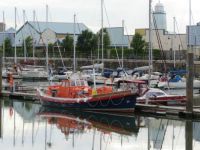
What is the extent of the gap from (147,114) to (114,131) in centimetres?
551

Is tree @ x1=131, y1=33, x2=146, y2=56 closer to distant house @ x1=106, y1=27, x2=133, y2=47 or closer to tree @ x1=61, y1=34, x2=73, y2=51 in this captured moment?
tree @ x1=61, y1=34, x2=73, y2=51

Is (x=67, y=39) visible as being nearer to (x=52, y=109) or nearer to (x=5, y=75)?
(x=5, y=75)

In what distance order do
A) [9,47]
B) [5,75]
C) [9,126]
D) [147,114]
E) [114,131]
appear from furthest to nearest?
[9,47] → [5,75] → [147,114] → [9,126] → [114,131]

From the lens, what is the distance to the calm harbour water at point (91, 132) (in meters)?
A: 26.6

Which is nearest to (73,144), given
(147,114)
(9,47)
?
(147,114)

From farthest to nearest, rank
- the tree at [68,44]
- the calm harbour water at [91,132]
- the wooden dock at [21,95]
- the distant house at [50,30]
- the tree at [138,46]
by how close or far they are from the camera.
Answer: the distant house at [50,30]
the tree at [68,44]
the tree at [138,46]
the wooden dock at [21,95]
the calm harbour water at [91,132]

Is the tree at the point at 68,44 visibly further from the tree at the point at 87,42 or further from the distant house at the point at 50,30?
the distant house at the point at 50,30

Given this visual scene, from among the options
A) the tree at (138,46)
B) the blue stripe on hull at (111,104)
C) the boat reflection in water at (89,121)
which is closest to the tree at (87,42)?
the tree at (138,46)

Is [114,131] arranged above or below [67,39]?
below

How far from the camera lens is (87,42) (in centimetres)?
11425

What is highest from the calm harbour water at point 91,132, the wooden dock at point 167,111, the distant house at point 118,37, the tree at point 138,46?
the distant house at point 118,37

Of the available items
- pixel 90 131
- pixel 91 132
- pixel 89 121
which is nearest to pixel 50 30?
pixel 89 121

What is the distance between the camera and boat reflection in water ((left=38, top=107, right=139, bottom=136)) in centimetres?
3195

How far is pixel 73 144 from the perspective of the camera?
1056 inches
